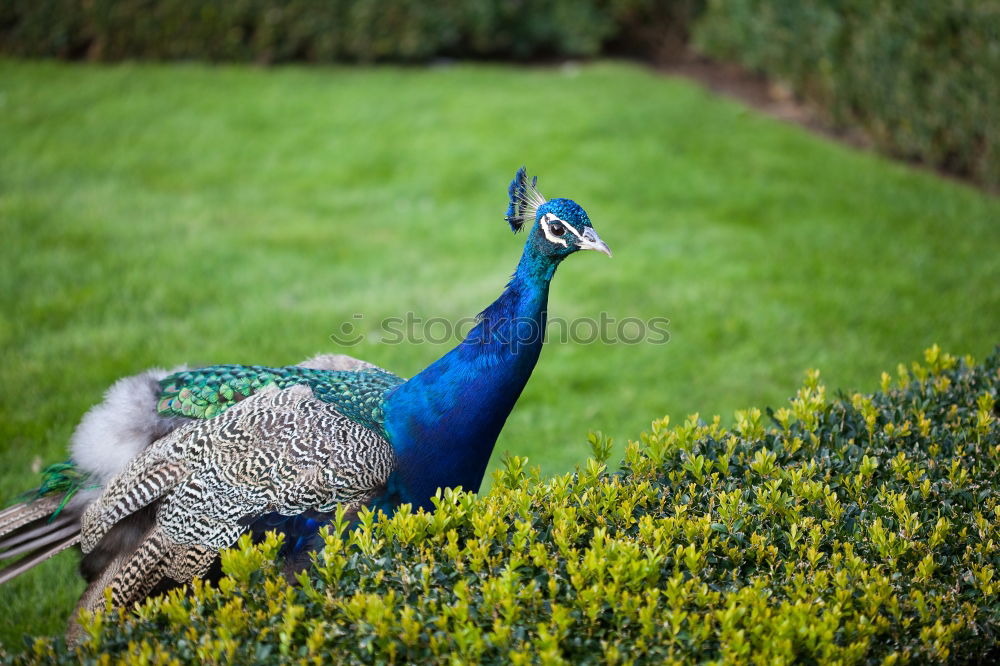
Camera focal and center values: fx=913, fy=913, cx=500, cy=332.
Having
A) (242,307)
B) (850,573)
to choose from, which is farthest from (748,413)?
(242,307)

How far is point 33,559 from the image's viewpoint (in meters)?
3.14

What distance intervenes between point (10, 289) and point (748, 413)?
506 centimetres

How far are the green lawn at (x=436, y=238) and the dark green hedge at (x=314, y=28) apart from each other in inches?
15.6

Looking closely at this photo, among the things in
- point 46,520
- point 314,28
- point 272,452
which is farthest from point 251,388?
point 314,28

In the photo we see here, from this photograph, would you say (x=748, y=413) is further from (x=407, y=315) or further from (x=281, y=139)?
(x=281, y=139)

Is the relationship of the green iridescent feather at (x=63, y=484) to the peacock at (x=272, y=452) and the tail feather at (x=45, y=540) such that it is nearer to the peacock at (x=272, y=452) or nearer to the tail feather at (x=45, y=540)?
the peacock at (x=272, y=452)

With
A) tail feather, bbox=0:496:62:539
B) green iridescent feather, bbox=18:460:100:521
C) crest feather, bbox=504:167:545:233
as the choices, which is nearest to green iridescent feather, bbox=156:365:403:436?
green iridescent feather, bbox=18:460:100:521

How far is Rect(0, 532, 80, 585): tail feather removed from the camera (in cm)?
305

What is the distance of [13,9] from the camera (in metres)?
9.77

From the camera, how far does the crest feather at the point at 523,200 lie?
321cm

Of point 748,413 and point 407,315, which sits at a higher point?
point 748,413

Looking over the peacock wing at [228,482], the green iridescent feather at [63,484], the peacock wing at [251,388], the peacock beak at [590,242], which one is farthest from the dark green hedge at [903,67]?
the green iridescent feather at [63,484]

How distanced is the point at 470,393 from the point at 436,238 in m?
4.45

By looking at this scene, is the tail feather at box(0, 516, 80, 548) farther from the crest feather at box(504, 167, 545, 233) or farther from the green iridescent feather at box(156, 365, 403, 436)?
the crest feather at box(504, 167, 545, 233)
